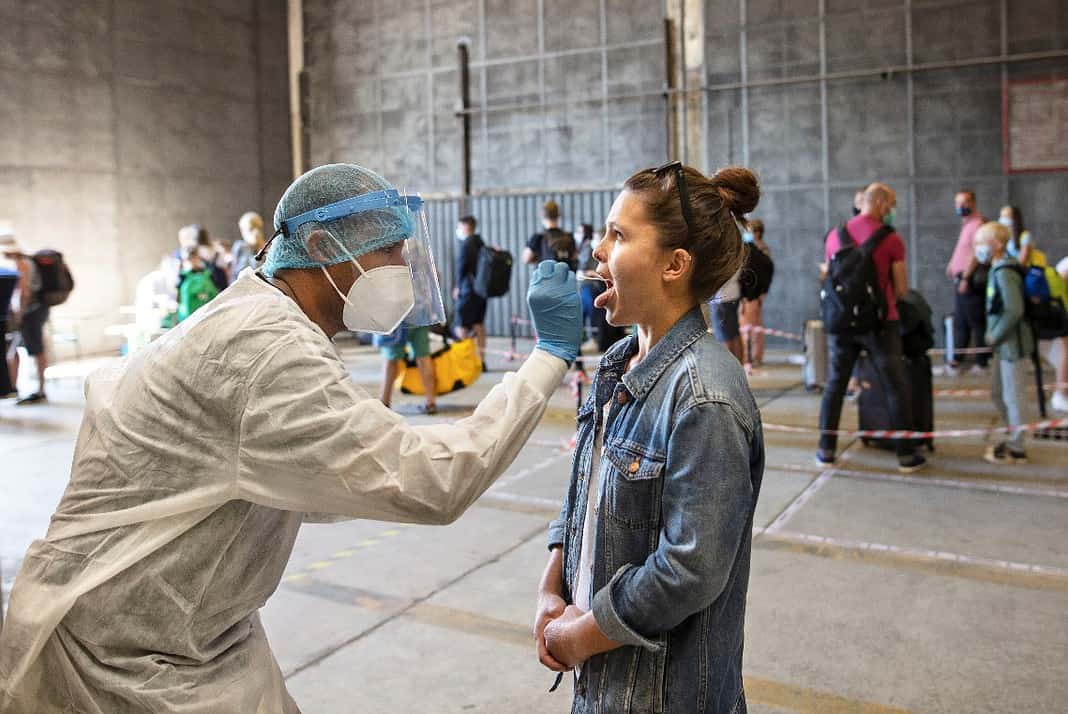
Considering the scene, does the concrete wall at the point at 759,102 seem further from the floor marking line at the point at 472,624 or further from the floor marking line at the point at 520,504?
the floor marking line at the point at 472,624

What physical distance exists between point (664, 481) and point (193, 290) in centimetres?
862

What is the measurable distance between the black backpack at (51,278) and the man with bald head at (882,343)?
7775 millimetres

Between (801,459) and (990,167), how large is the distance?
765cm

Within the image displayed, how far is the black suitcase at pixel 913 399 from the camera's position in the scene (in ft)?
23.6

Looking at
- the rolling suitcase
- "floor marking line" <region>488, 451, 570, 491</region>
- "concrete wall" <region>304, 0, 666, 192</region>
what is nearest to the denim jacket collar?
"floor marking line" <region>488, 451, 570, 491</region>

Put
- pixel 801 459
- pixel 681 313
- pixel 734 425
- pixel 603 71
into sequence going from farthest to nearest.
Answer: pixel 603 71 → pixel 801 459 → pixel 681 313 → pixel 734 425

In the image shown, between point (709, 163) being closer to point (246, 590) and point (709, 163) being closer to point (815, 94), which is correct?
point (815, 94)

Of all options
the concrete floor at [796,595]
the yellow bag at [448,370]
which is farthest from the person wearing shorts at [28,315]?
the yellow bag at [448,370]

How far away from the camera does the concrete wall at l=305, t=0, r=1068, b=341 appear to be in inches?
502

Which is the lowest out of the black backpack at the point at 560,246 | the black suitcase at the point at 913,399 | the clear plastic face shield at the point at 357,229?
the black suitcase at the point at 913,399

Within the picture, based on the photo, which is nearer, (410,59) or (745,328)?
(745,328)

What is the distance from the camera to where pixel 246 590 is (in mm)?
1844

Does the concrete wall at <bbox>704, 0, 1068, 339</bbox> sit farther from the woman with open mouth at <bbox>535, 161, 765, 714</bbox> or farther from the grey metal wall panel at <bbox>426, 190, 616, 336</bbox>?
the woman with open mouth at <bbox>535, 161, 765, 714</bbox>

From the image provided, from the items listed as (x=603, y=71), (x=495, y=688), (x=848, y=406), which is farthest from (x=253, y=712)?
(x=603, y=71)
